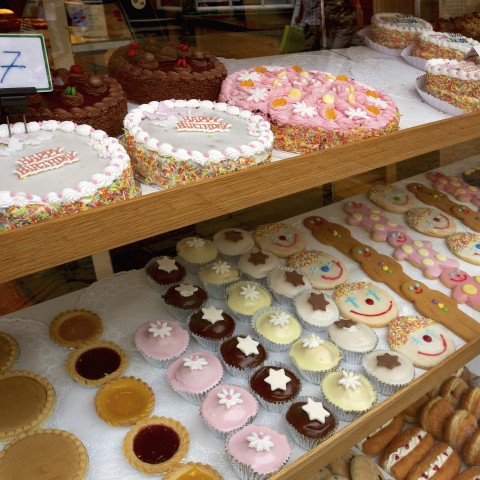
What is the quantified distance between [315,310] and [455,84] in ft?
2.60

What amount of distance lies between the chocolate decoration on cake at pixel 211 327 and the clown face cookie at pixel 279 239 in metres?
0.44

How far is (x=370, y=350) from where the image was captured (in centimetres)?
160

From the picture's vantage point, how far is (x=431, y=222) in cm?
224

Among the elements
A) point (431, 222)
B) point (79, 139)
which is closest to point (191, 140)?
point (79, 139)

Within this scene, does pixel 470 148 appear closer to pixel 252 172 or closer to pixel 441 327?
pixel 441 327

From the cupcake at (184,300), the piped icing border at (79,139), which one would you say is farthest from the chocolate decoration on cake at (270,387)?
the piped icing border at (79,139)

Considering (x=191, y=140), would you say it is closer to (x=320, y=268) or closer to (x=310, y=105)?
(x=310, y=105)

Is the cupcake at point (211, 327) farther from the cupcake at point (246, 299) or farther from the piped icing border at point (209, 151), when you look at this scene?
the piped icing border at point (209, 151)

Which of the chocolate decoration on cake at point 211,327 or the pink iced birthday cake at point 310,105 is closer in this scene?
the pink iced birthday cake at point 310,105

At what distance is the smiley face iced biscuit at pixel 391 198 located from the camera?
7.66ft

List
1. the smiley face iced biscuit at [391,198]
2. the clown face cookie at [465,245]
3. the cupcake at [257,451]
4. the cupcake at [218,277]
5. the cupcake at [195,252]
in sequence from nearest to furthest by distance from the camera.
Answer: the cupcake at [257,451] → the cupcake at [218,277] → the cupcake at [195,252] → the clown face cookie at [465,245] → the smiley face iced biscuit at [391,198]

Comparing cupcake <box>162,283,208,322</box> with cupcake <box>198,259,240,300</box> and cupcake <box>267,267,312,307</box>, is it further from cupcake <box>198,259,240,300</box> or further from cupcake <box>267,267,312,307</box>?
cupcake <box>267,267,312,307</box>

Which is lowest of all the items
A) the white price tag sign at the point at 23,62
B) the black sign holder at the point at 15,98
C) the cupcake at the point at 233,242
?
the cupcake at the point at 233,242

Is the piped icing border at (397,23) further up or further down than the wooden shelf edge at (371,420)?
further up
